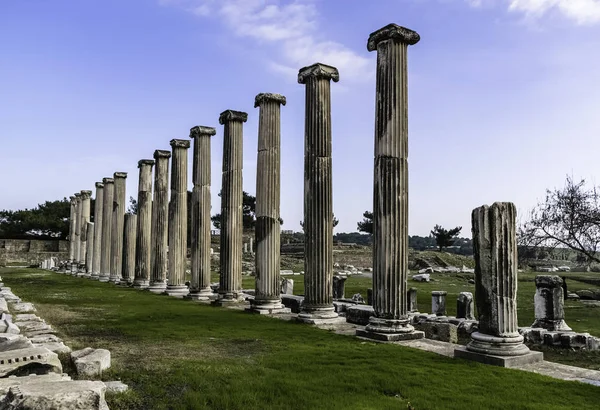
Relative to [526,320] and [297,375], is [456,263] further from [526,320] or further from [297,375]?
[297,375]

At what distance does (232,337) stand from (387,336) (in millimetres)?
3159

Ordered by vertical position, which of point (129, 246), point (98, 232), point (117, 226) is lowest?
point (129, 246)

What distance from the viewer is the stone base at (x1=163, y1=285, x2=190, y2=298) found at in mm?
21395

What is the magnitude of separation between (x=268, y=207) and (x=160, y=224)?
991 cm

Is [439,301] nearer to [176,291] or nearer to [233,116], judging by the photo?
[233,116]

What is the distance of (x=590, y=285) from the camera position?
32.6 metres

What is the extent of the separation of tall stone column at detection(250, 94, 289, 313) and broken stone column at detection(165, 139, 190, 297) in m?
7.36

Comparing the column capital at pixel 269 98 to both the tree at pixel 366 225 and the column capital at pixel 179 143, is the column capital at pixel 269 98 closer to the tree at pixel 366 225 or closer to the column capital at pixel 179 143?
the column capital at pixel 179 143

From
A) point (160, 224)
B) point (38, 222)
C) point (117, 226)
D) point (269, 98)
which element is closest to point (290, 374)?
point (269, 98)

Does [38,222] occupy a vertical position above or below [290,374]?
above

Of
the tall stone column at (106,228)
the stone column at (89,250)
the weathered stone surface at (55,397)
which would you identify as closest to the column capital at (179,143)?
the tall stone column at (106,228)

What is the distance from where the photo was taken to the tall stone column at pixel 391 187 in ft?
34.1

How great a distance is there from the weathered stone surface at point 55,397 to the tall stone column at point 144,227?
20.8m

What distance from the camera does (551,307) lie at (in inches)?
496
